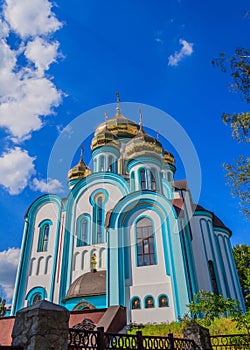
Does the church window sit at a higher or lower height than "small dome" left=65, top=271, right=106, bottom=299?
higher

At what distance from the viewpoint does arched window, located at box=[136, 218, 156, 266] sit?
39.7 feet

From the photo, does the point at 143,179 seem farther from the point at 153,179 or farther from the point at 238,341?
the point at 238,341

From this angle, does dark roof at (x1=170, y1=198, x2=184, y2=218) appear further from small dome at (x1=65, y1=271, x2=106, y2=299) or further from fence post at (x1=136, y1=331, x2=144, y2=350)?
fence post at (x1=136, y1=331, x2=144, y2=350)

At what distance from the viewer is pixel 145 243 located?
1248cm

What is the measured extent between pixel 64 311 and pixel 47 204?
45.2 ft

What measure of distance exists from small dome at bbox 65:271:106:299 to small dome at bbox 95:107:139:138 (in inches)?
A: 476

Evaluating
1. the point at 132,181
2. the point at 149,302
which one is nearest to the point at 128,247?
the point at 149,302

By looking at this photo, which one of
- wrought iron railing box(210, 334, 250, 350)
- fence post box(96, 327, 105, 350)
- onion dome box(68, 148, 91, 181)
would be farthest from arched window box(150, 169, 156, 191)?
fence post box(96, 327, 105, 350)

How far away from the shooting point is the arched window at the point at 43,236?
15.4 metres

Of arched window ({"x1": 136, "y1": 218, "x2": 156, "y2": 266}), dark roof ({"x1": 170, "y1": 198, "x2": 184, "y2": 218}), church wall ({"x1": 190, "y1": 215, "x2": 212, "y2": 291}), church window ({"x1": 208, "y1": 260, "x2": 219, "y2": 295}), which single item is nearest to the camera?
arched window ({"x1": 136, "y1": 218, "x2": 156, "y2": 266})

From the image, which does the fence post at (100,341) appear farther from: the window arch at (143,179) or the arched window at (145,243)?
the window arch at (143,179)

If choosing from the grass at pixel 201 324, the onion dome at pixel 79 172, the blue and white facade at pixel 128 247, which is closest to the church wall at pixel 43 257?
the blue and white facade at pixel 128 247

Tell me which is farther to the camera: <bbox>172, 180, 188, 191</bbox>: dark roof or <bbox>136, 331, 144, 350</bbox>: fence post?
<bbox>172, 180, 188, 191</bbox>: dark roof

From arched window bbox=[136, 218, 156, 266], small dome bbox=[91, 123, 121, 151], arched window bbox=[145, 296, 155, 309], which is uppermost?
small dome bbox=[91, 123, 121, 151]
